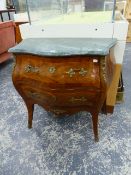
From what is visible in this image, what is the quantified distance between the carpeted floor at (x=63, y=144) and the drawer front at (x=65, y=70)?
1.72 ft

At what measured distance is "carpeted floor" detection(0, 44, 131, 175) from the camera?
1.19 m

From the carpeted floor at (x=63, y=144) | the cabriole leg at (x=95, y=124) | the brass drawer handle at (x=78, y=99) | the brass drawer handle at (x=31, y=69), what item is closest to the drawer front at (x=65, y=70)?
the brass drawer handle at (x=31, y=69)

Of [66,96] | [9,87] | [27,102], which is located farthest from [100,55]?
[9,87]

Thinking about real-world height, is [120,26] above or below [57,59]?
above

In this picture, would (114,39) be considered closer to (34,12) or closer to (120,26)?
(120,26)

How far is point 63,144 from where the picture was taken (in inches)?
54.1

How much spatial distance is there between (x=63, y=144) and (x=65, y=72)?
0.61m

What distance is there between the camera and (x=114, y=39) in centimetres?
127

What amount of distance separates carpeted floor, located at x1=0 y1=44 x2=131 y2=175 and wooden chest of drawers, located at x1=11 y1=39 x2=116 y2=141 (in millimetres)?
324

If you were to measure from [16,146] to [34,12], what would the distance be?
1100 millimetres

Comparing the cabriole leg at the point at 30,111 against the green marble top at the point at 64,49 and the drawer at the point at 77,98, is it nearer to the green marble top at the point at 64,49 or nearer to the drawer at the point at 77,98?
the drawer at the point at 77,98

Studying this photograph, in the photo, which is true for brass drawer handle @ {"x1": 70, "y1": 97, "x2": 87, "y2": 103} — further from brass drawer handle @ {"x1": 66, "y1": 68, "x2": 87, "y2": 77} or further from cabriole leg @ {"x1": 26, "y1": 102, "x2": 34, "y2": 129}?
cabriole leg @ {"x1": 26, "y1": 102, "x2": 34, "y2": 129}

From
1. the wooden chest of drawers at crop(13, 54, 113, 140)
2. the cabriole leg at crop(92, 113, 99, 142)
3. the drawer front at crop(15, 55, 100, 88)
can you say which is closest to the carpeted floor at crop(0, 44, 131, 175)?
the cabriole leg at crop(92, 113, 99, 142)

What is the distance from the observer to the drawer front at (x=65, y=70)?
3.46 ft
